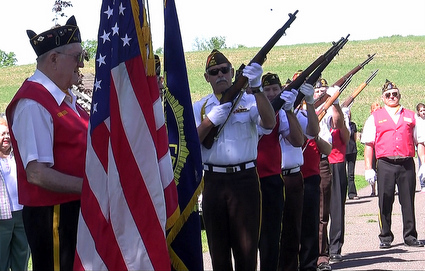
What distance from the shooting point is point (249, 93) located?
27.4 ft

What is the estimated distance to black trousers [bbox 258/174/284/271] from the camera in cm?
820

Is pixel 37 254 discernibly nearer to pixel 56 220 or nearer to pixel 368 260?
pixel 56 220

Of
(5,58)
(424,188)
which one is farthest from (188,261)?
(5,58)

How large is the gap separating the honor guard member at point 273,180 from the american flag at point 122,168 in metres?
3.11

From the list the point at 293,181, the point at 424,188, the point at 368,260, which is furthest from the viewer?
the point at 424,188

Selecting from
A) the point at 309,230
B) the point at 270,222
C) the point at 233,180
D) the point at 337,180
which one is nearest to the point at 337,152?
the point at 337,180

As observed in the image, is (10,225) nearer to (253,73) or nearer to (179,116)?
(253,73)

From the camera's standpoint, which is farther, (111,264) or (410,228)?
(410,228)

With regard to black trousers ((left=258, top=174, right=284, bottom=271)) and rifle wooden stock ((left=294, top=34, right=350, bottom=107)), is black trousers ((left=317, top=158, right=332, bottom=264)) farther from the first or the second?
black trousers ((left=258, top=174, right=284, bottom=271))

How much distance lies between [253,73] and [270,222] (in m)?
1.67

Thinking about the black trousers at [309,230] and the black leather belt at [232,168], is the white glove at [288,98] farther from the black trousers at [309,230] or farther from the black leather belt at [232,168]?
the black trousers at [309,230]

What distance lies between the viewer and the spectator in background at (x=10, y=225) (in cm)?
820

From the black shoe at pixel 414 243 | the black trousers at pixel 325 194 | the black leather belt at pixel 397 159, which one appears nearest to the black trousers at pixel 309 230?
the black trousers at pixel 325 194

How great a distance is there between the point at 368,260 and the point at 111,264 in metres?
6.77
